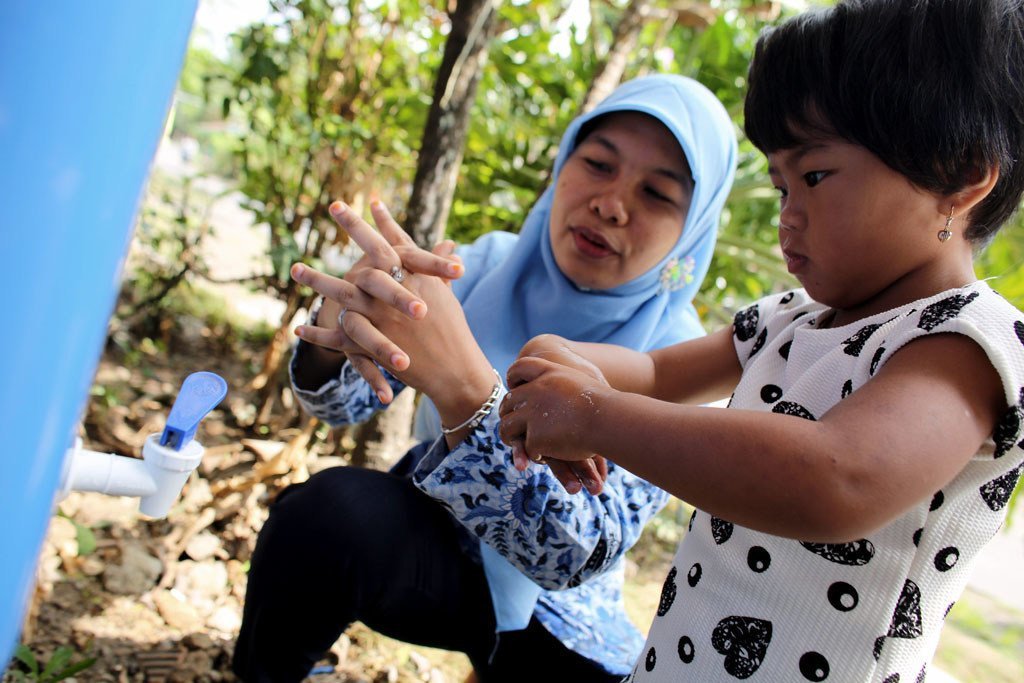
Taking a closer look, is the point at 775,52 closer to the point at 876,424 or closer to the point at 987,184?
the point at 987,184

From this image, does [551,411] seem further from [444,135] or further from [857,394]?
[444,135]

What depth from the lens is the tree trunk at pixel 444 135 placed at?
193cm

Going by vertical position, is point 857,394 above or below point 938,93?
below

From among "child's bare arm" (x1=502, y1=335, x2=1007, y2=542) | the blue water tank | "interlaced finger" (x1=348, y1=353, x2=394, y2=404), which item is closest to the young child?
"child's bare arm" (x1=502, y1=335, x2=1007, y2=542)

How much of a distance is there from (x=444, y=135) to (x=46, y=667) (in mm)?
1355

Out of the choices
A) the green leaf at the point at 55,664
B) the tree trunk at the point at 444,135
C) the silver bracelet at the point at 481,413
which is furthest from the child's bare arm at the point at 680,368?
the green leaf at the point at 55,664

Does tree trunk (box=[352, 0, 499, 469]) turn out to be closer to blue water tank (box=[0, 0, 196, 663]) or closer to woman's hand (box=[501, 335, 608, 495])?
woman's hand (box=[501, 335, 608, 495])

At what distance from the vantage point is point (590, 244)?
1.50 metres

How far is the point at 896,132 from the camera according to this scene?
34.9 inches

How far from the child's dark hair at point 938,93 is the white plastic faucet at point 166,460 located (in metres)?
0.73

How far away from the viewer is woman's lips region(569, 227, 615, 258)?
149cm

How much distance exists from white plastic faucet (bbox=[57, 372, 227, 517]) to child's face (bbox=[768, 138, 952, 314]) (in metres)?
0.66

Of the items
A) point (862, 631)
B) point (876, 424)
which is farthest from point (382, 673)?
point (876, 424)

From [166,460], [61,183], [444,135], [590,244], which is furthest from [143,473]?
[444,135]
